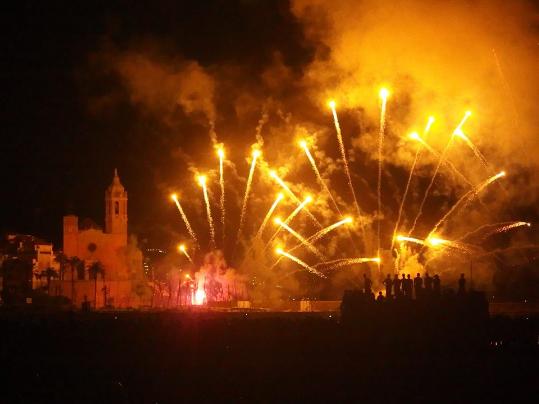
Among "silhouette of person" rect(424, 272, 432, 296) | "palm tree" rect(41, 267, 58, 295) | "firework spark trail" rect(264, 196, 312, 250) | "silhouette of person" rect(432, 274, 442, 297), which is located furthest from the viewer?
"palm tree" rect(41, 267, 58, 295)

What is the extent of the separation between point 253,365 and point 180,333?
1223 centimetres

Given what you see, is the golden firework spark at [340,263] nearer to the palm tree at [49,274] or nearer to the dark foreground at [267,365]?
the dark foreground at [267,365]

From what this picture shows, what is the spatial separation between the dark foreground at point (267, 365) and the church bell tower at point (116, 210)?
41941 millimetres

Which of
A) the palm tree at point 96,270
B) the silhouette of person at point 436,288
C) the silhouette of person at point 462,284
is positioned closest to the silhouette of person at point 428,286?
the silhouette of person at point 436,288

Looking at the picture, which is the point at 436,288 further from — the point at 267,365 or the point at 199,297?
the point at 199,297

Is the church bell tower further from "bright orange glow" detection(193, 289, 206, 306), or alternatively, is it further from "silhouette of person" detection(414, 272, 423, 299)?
"silhouette of person" detection(414, 272, 423, 299)

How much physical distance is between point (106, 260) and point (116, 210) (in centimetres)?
516

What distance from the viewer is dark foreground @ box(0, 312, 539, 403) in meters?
41.0

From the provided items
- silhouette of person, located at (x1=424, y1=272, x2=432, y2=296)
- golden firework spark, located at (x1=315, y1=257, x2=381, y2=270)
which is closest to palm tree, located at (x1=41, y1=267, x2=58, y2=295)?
golden firework spark, located at (x1=315, y1=257, x2=381, y2=270)

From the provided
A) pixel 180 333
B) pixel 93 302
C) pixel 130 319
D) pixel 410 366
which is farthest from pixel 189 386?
pixel 93 302

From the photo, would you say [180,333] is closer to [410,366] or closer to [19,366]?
Answer: [19,366]

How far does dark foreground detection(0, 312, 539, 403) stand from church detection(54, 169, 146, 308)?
3436 cm

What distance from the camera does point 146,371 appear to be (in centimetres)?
5022

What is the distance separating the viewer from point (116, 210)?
106188 millimetres
